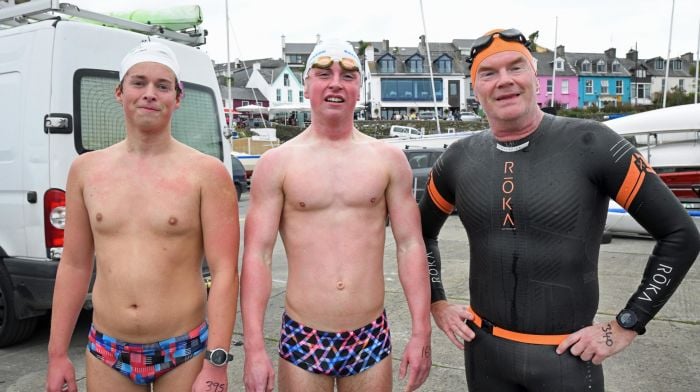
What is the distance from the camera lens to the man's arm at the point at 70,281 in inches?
91.3

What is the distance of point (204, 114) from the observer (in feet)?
18.1

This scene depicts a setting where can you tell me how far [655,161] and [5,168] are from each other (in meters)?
9.39

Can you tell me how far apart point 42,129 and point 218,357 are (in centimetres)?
300

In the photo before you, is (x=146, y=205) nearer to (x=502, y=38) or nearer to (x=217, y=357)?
(x=217, y=357)

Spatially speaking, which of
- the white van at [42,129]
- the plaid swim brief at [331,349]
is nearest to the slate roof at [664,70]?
the white van at [42,129]

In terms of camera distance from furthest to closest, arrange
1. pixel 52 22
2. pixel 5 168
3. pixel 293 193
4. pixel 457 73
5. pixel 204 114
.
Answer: pixel 457 73, pixel 204 114, pixel 5 168, pixel 52 22, pixel 293 193

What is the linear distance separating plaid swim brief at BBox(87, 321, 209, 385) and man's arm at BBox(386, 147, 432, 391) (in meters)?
0.92

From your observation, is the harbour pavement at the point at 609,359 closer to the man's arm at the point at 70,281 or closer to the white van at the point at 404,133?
the man's arm at the point at 70,281

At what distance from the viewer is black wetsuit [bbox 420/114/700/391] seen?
209 cm

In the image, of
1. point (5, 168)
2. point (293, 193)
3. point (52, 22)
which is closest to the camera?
point (293, 193)

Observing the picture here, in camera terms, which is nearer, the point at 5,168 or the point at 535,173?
the point at 535,173

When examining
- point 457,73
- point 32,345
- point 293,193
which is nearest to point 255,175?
point 293,193

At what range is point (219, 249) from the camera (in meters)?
2.26

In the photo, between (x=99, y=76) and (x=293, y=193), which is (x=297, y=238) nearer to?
(x=293, y=193)
